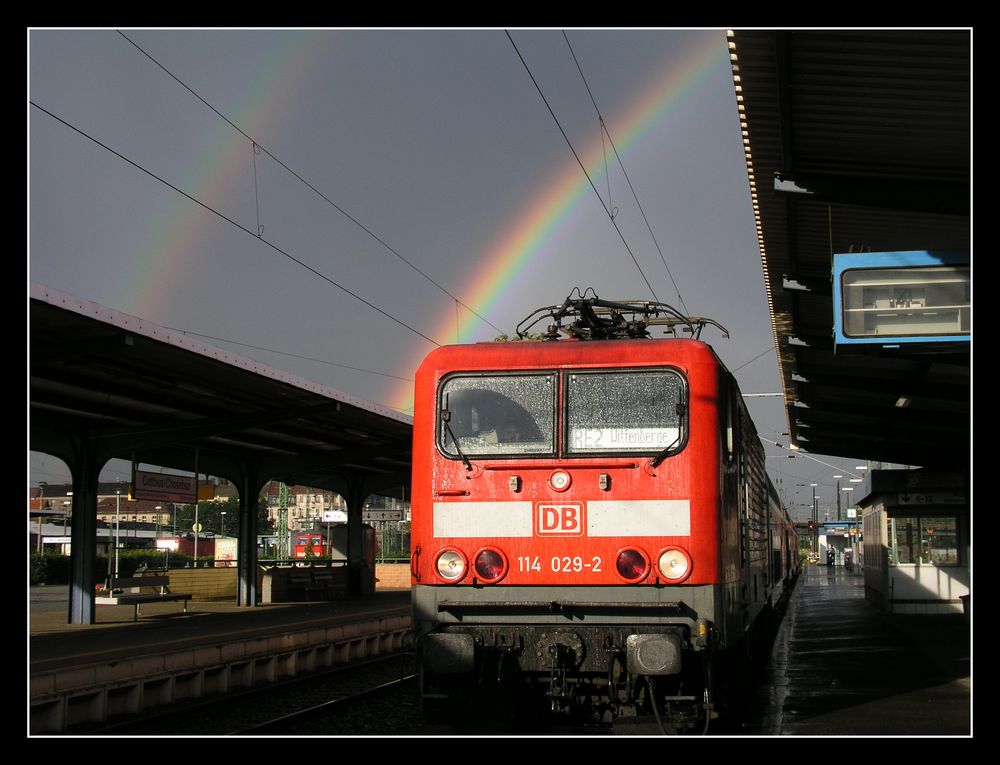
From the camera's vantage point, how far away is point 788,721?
10695 mm

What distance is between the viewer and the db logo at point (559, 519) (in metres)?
8.23

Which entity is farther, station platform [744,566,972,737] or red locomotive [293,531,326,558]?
red locomotive [293,531,326,558]

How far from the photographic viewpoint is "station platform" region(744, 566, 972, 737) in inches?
415

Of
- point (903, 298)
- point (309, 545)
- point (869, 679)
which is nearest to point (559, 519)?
point (903, 298)

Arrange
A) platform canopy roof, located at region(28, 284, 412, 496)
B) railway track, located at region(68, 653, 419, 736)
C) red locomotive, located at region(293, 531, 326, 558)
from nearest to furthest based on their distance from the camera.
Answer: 1. railway track, located at region(68, 653, 419, 736)
2. platform canopy roof, located at region(28, 284, 412, 496)
3. red locomotive, located at region(293, 531, 326, 558)

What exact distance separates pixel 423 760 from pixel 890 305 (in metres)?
5.68

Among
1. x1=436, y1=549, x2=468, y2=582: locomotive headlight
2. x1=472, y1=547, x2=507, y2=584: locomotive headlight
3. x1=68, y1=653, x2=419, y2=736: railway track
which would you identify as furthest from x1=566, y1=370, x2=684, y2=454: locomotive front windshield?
x1=68, y1=653, x2=419, y2=736: railway track

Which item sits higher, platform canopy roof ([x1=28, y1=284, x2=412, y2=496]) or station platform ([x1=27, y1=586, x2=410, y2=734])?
platform canopy roof ([x1=28, y1=284, x2=412, y2=496])

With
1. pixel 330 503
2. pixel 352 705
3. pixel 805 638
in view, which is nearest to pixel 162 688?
pixel 352 705

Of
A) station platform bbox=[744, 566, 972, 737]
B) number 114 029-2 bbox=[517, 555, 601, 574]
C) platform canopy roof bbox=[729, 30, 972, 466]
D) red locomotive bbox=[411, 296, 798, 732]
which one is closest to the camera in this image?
red locomotive bbox=[411, 296, 798, 732]

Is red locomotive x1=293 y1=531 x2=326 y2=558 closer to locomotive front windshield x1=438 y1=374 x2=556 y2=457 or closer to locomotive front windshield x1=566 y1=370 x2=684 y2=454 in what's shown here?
locomotive front windshield x1=438 y1=374 x2=556 y2=457

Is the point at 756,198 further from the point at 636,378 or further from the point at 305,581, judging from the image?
the point at 305,581

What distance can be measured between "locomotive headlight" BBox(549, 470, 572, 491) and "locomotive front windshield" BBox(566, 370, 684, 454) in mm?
184

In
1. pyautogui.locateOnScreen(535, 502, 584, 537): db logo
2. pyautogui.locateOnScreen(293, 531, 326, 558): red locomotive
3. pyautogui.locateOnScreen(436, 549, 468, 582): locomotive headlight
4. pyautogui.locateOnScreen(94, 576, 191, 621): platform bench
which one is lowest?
pyautogui.locateOnScreen(293, 531, 326, 558): red locomotive
